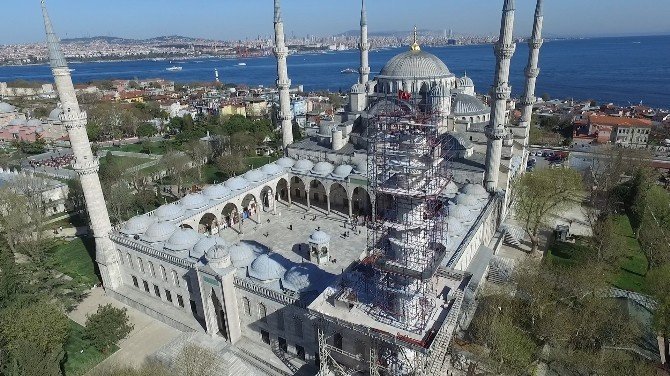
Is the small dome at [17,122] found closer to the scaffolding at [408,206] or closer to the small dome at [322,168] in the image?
the small dome at [322,168]

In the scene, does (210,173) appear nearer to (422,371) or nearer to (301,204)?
(301,204)

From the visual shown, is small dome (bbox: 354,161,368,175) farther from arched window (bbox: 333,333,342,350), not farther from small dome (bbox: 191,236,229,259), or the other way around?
arched window (bbox: 333,333,342,350)

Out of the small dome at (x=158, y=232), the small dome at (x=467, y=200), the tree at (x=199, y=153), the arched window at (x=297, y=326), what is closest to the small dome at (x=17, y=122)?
the tree at (x=199, y=153)

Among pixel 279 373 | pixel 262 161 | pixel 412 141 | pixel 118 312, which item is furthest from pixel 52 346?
pixel 262 161

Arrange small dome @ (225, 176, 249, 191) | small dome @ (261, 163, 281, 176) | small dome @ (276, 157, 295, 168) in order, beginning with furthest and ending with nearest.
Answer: small dome @ (276, 157, 295, 168)
small dome @ (261, 163, 281, 176)
small dome @ (225, 176, 249, 191)

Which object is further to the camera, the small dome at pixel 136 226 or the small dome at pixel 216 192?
the small dome at pixel 216 192

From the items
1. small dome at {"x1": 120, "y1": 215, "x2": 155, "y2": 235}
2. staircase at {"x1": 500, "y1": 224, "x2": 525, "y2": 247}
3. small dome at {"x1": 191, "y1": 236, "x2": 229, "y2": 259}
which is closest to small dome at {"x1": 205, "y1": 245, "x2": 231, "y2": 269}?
small dome at {"x1": 191, "y1": 236, "x2": 229, "y2": 259}

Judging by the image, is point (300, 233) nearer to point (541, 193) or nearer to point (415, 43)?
point (541, 193)
